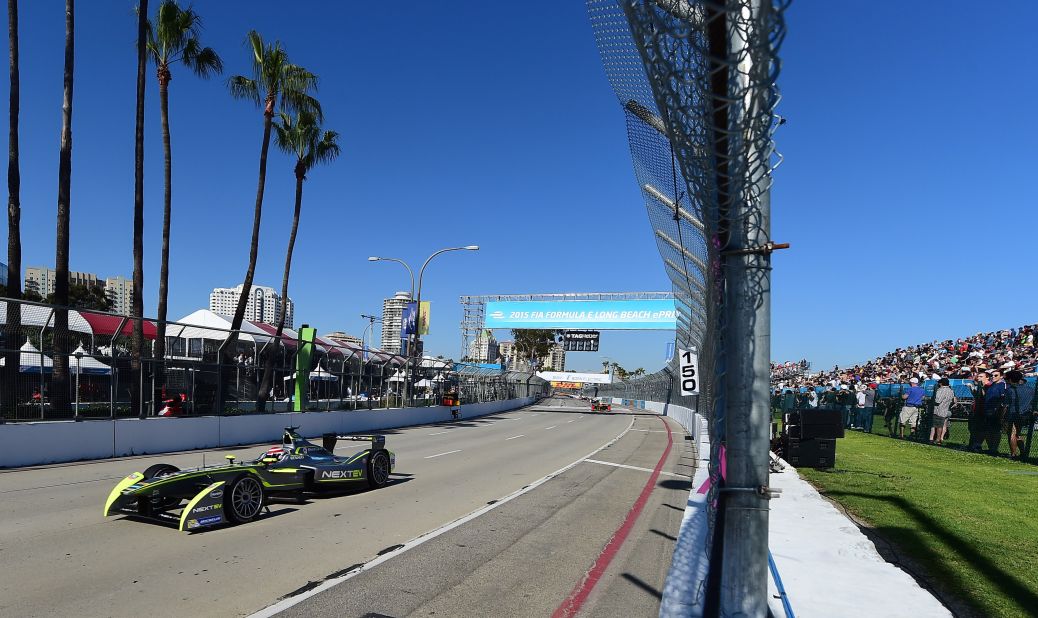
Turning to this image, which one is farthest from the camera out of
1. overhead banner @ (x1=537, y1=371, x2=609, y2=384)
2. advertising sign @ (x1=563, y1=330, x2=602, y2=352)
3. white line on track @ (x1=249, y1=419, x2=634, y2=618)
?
overhead banner @ (x1=537, y1=371, x2=609, y2=384)

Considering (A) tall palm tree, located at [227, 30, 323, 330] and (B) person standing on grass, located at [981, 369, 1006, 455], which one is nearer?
(B) person standing on grass, located at [981, 369, 1006, 455]

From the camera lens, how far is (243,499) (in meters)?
7.98

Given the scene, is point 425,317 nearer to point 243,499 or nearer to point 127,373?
A: point 127,373

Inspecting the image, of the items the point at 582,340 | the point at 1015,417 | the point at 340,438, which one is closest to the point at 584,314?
the point at 582,340

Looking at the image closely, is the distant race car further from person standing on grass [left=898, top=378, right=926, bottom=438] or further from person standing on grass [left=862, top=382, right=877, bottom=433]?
person standing on grass [left=862, top=382, right=877, bottom=433]

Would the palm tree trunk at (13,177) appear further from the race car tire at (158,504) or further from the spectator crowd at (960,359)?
the spectator crowd at (960,359)

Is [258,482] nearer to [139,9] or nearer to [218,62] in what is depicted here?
[139,9]

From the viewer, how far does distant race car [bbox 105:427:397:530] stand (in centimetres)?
747

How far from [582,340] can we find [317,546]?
129 feet

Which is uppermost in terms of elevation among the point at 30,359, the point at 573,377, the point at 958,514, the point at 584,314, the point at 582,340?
the point at 584,314

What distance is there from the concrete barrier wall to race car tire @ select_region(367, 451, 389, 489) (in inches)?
235

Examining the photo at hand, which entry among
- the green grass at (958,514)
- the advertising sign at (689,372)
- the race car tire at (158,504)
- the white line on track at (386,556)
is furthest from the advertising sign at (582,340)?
the race car tire at (158,504)

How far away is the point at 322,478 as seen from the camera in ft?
31.5

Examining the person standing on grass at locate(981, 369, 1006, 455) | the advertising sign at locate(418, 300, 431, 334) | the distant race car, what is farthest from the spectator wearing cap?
the advertising sign at locate(418, 300, 431, 334)
